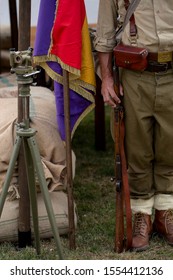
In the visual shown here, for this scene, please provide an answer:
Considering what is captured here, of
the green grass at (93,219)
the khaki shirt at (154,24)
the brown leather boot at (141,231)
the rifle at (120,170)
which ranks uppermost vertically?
the khaki shirt at (154,24)

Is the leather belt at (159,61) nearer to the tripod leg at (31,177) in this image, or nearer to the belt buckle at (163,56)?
the belt buckle at (163,56)

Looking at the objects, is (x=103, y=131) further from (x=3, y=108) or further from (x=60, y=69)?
(x=60, y=69)

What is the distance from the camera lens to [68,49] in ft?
14.0

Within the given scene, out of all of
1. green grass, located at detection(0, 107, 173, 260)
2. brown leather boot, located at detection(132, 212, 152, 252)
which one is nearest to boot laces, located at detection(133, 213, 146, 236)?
brown leather boot, located at detection(132, 212, 152, 252)

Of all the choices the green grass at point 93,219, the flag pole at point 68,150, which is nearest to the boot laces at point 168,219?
the green grass at point 93,219

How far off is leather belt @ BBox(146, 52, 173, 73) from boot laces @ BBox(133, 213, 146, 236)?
884 mm

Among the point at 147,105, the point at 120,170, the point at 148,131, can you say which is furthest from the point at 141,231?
the point at 147,105

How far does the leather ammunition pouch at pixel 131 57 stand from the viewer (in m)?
4.09

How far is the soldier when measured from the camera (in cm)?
413

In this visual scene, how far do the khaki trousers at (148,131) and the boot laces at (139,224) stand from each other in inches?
4.6

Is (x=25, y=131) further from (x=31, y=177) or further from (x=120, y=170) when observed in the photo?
(x=120, y=170)

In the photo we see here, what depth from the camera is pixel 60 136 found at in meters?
4.80

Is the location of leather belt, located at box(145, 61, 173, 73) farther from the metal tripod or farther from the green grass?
the green grass
